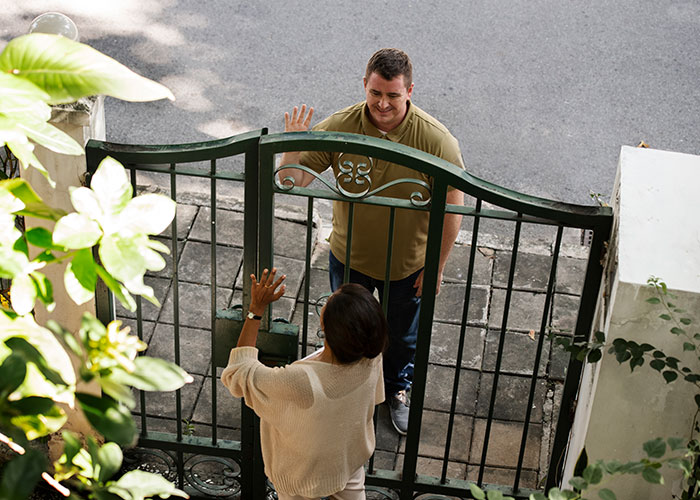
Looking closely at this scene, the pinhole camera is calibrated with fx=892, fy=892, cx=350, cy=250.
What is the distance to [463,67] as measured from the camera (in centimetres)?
774

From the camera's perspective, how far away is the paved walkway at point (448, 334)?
14.2 feet

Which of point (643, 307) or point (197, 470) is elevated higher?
point (643, 307)

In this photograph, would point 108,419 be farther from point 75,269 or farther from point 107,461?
point 75,269

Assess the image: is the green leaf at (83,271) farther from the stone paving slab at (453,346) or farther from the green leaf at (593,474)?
the stone paving slab at (453,346)

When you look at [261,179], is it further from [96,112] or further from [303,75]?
[303,75]

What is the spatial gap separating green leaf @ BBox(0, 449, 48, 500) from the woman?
1862 millimetres

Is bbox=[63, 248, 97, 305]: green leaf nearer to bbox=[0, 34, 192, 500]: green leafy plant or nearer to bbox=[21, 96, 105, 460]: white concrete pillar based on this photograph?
bbox=[0, 34, 192, 500]: green leafy plant

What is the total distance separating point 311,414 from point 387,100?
1.55 meters

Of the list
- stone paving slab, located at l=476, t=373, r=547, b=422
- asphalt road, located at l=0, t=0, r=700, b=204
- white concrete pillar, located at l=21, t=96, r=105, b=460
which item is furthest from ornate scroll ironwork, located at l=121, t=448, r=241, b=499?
asphalt road, located at l=0, t=0, r=700, b=204

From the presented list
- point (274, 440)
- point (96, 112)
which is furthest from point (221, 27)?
point (274, 440)

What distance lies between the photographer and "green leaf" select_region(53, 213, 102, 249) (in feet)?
3.66

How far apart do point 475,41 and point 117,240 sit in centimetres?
734

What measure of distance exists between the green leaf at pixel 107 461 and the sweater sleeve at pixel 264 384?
1787 mm

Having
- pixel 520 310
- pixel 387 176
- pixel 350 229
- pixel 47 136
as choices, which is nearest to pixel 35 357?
pixel 47 136
